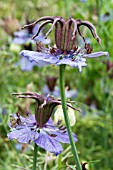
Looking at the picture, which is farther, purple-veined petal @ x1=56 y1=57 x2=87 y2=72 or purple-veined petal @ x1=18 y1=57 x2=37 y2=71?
purple-veined petal @ x1=18 y1=57 x2=37 y2=71

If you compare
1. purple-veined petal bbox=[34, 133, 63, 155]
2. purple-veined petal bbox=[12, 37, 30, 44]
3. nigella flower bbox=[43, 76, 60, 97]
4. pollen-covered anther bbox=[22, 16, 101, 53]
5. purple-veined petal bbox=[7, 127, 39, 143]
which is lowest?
purple-veined petal bbox=[34, 133, 63, 155]

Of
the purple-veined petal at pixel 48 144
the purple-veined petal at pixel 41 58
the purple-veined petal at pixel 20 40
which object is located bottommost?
the purple-veined petal at pixel 48 144

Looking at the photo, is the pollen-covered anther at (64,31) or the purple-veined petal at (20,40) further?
the purple-veined petal at (20,40)

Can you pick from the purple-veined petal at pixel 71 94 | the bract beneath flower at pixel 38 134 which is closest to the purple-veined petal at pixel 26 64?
the purple-veined petal at pixel 71 94

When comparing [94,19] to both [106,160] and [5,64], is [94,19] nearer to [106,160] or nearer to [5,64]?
[5,64]

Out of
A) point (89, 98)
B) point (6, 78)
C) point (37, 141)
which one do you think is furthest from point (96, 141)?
point (37, 141)

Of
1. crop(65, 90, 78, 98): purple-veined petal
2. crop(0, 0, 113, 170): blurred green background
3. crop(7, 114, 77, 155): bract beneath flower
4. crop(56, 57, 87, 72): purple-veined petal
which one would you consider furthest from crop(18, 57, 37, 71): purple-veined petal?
crop(56, 57, 87, 72): purple-veined petal

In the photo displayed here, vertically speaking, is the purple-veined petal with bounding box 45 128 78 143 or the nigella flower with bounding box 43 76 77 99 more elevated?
the nigella flower with bounding box 43 76 77 99

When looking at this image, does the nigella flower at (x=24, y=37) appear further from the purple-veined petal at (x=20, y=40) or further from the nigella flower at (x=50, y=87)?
the nigella flower at (x=50, y=87)

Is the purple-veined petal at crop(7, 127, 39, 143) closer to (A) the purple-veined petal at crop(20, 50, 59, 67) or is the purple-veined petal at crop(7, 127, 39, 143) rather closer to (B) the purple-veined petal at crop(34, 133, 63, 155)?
(B) the purple-veined petal at crop(34, 133, 63, 155)
